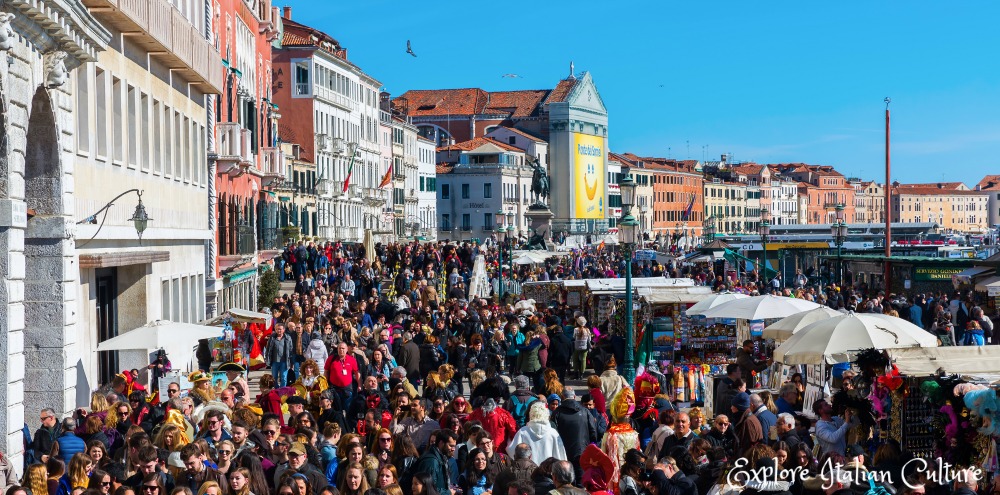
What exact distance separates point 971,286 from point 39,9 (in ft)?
78.7

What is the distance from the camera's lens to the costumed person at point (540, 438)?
12.6m

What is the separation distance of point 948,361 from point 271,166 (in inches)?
1146

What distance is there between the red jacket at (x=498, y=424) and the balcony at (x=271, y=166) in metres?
27.0

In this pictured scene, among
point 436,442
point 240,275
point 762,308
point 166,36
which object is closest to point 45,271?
point 436,442

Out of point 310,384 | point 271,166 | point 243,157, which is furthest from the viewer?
point 271,166

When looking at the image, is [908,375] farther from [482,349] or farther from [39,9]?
[482,349]

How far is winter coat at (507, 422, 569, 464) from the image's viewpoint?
12633 millimetres

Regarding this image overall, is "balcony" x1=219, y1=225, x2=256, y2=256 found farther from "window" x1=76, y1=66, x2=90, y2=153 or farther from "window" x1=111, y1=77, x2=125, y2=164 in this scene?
"window" x1=76, y1=66, x2=90, y2=153

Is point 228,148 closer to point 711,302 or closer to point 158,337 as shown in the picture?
point 711,302

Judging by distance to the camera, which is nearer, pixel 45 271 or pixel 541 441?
pixel 541 441

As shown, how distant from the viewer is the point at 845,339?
1692 cm

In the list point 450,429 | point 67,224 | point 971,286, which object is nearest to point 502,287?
point 971,286

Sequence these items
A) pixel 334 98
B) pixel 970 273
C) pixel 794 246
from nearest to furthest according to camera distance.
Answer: pixel 970 273 < pixel 794 246 < pixel 334 98

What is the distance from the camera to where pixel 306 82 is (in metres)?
73.5
